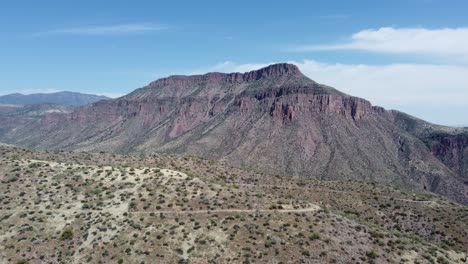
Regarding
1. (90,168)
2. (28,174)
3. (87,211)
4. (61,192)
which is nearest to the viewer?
(87,211)

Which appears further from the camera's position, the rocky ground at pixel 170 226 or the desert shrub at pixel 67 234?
the desert shrub at pixel 67 234

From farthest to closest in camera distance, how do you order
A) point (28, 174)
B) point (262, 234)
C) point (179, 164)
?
point (179, 164)
point (28, 174)
point (262, 234)

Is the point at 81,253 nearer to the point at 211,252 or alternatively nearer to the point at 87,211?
the point at 87,211

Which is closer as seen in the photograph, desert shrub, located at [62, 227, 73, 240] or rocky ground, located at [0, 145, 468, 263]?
rocky ground, located at [0, 145, 468, 263]

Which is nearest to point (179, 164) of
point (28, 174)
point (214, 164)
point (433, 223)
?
point (214, 164)

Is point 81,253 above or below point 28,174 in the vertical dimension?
below

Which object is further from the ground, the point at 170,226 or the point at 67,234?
the point at 170,226

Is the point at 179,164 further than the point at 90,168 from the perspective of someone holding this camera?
Yes

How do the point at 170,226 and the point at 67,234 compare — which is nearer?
the point at 67,234
